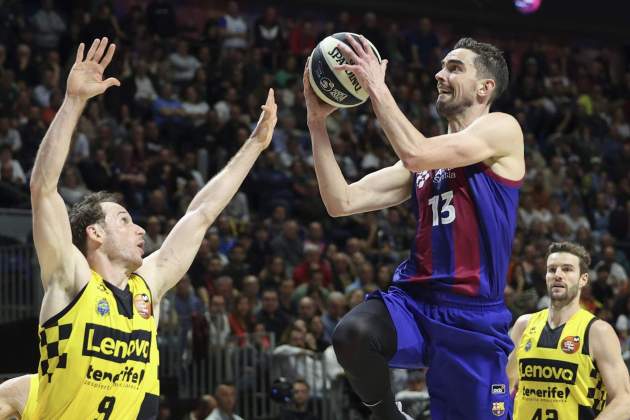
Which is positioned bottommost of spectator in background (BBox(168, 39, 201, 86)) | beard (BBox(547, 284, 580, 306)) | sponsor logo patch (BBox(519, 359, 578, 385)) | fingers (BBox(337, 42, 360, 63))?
sponsor logo patch (BBox(519, 359, 578, 385))

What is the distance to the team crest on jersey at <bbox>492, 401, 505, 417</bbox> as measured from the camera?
217 inches

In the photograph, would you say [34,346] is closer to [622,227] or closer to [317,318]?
[317,318]

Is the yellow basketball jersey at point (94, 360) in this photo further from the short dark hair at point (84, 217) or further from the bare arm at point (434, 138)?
the bare arm at point (434, 138)

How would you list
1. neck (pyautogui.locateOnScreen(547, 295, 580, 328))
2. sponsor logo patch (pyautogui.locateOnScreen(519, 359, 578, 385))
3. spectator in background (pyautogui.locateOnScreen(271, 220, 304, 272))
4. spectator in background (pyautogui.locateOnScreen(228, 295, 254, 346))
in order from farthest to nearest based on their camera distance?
spectator in background (pyautogui.locateOnScreen(271, 220, 304, 272)) < spectator in background (pyautogui.locateOnScreen(228, 295, 254, 346)) < neck (pyautogui.locateOnScreen(547, 295, 580, 328)) < sponsor logo patch (pyautogui.locateOnScreen(519, 359, 578, 385))

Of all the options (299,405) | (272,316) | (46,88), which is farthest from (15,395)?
(46,88)

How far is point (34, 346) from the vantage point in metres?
11.5

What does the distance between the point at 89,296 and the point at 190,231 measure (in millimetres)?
785

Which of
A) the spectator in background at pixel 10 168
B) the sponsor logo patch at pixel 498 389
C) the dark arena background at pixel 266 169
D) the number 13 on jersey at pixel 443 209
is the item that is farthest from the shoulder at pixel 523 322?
the spectator in background at pixel 10 168

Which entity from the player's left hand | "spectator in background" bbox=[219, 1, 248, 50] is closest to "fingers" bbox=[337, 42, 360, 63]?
the player's left hand

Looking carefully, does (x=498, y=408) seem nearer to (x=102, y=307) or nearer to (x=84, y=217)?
(x=102, y=307)

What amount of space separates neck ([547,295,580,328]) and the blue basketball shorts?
2.41m

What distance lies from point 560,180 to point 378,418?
1341cm

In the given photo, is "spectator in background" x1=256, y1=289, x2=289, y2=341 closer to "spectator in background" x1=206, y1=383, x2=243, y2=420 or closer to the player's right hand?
"spectator in background" x1=206, y1=383, x2=243, y2=420

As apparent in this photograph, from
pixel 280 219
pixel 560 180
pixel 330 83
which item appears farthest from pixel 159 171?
pixel 330 83
